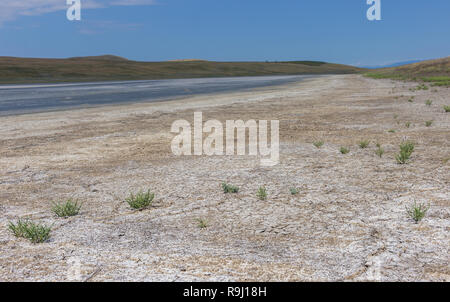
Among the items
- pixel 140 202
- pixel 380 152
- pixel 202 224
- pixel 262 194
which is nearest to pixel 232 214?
pixel 202 224

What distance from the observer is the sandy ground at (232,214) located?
326cm

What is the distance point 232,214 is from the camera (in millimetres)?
4527

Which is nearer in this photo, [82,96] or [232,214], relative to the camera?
[232,214]

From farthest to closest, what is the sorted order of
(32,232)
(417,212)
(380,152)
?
(380,152)
(417,212)
(32,232)

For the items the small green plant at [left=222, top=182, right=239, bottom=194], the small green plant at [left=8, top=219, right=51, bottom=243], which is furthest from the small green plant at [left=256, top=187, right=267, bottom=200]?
the small green plant at [left=8, top=219, right=51, bottom=243]

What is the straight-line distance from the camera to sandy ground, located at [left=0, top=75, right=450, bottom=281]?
3258mm

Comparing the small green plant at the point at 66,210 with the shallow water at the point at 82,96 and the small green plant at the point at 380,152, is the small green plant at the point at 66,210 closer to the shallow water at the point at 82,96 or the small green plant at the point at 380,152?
the small green plant at the point at 380,152

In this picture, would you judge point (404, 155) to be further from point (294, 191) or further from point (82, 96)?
point (82, 96)

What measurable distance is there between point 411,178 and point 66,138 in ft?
27.5

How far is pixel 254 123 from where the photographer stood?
12.2m

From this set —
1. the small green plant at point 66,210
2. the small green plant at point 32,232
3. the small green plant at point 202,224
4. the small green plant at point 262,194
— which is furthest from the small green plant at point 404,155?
the small green plant at point 32,232

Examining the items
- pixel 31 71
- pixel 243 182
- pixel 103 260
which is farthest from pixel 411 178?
pixel 31 71

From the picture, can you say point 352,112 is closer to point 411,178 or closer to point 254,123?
point 254,123

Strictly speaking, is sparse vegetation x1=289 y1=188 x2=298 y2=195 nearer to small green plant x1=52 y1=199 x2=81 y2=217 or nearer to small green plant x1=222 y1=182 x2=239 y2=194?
small green plant x1=222 y1=182 x2=239 y2=194
